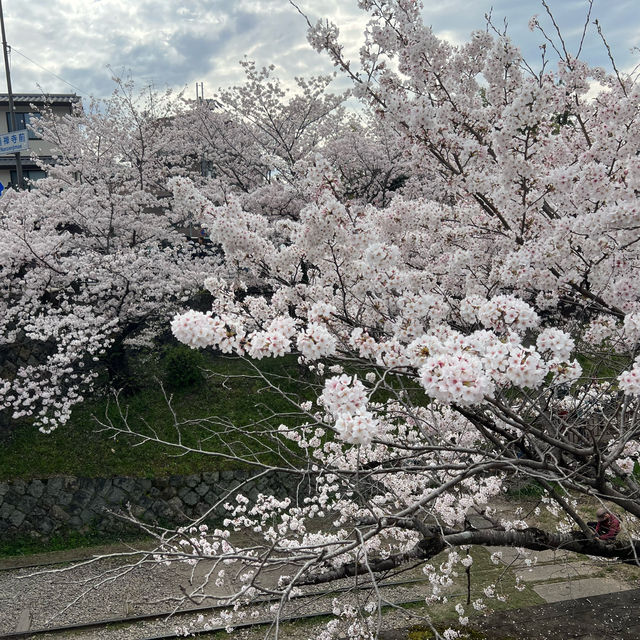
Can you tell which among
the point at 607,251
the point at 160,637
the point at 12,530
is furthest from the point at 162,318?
the point at 607,251

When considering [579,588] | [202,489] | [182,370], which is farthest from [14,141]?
[579,588]

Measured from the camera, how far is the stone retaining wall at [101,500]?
10.5 meters

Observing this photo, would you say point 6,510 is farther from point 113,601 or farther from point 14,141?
point 14,141

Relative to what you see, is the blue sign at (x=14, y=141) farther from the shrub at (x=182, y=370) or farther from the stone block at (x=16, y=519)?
the stone block at (x=16, y=519)

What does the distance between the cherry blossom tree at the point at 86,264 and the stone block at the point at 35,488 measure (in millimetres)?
1132

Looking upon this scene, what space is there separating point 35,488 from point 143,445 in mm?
2147

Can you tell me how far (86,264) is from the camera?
11914 millimetres

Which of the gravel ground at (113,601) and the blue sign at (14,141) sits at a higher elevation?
the blue sign at (14,141)

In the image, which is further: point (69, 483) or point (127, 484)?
point (127, 484)

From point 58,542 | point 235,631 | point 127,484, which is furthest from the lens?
point 127,484

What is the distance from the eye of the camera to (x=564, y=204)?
6516mm

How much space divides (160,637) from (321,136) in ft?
49.6

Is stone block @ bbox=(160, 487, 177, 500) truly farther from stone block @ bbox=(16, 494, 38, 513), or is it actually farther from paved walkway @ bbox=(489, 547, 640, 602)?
paved walkway @ bbox=(489, 547, 640, 602)

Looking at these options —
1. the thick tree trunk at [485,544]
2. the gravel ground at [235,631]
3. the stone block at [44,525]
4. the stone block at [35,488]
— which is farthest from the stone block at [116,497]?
the thick tree trunk at [485,544]
